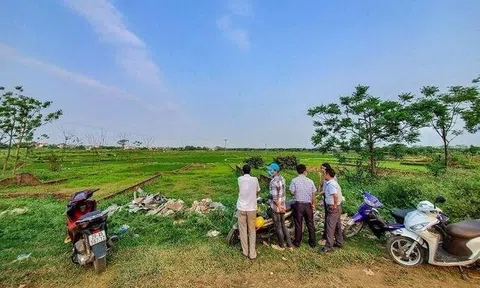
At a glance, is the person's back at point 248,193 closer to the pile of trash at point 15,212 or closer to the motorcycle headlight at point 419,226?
the motorcycle headlight at point 419,226

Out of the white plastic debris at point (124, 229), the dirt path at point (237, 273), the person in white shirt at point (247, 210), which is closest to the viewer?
the dirt path at point (237, 273)

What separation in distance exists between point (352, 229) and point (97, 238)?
5128 mm

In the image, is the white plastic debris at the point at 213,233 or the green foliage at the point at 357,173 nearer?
the white plastic debris at the point at 213,233

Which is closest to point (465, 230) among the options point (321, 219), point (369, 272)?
point (369, 272)

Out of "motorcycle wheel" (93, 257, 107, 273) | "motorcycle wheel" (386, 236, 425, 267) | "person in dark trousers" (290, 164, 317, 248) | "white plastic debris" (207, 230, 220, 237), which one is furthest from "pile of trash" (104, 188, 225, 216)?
"motorcycle wheel" (386, 236, 425, 267)

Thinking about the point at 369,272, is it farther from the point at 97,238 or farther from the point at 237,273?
the point at 97,238

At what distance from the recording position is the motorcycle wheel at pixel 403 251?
4477 millimetres

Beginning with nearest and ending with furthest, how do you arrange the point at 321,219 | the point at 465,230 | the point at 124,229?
the point at 465,230 → the point at 124,229 → the point at 321,219

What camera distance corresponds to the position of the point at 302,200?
203 inches

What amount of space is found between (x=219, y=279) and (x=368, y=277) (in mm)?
2350

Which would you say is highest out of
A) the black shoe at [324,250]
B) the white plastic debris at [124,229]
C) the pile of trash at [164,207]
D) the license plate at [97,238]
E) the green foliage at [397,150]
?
the green foliage at [397,150]

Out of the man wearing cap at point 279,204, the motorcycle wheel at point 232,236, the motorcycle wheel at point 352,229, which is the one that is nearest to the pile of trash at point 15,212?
the motorcycle wheel at point 232,236

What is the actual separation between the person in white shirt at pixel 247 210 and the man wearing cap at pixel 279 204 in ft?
1.67

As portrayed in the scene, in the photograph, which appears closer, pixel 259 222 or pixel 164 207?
pixel 259 222
